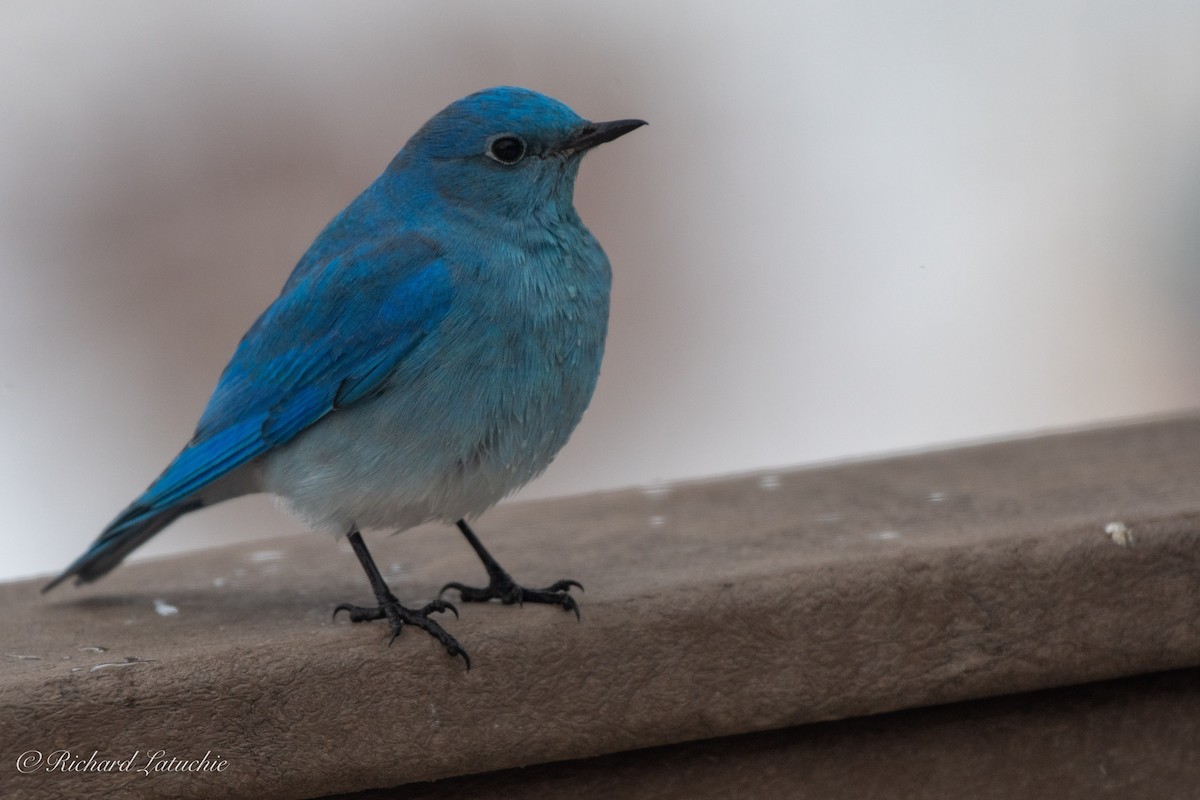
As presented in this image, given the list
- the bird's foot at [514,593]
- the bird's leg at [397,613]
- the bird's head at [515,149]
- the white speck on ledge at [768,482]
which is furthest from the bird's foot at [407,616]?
the white speck on ledge at [768,482]

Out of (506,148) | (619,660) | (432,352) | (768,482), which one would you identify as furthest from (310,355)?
(768,482)

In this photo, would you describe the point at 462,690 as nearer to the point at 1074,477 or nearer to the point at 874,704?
the point at 874,704

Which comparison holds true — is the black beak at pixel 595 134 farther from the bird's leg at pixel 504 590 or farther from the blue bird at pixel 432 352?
the bird's leg at pixel 504 590

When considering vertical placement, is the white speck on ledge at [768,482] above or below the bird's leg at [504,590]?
below

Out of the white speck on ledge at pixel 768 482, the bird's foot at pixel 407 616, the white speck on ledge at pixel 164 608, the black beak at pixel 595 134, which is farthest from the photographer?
the white speck on ledge at pixel 768 482

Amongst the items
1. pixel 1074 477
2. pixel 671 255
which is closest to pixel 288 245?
pixel 671 255

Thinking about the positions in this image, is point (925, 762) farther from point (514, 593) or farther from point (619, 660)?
point (514, 593)

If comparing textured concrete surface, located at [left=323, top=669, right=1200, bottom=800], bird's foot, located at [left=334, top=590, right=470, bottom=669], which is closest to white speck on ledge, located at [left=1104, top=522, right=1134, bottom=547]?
textured concrete surface, located at [left=323, top=669, right=1200, bottom=800]
